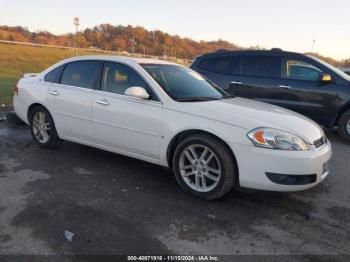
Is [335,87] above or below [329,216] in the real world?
above

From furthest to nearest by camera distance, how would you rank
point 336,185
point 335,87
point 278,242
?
point 335,87 → point 336,185 → point 278,242

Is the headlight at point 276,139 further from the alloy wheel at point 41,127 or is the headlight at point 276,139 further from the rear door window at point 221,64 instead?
the rear door window at point 221,64

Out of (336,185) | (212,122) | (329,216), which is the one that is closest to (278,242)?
(329,216)

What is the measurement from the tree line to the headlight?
131 feet

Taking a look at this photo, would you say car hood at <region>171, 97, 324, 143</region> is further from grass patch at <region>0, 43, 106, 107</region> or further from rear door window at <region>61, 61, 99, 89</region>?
grass patch at <region>0, 43, 106, 107</region>

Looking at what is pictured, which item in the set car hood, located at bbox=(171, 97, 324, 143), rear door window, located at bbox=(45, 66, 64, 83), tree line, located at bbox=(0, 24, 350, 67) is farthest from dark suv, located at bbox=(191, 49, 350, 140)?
tree line, located at bbox=(0, 24, 350, 67)

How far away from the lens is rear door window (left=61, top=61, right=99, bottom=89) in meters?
4.93

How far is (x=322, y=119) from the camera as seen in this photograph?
23.4 ft

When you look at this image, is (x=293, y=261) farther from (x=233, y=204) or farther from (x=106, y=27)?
(x=106, y=27)

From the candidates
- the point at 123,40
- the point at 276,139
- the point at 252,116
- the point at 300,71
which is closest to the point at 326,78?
the point at 300,71

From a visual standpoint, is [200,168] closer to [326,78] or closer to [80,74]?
[80,74]

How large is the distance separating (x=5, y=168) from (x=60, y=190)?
1.20m

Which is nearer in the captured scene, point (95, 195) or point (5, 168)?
point (95, 195)

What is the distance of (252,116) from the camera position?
3836 millimetres
